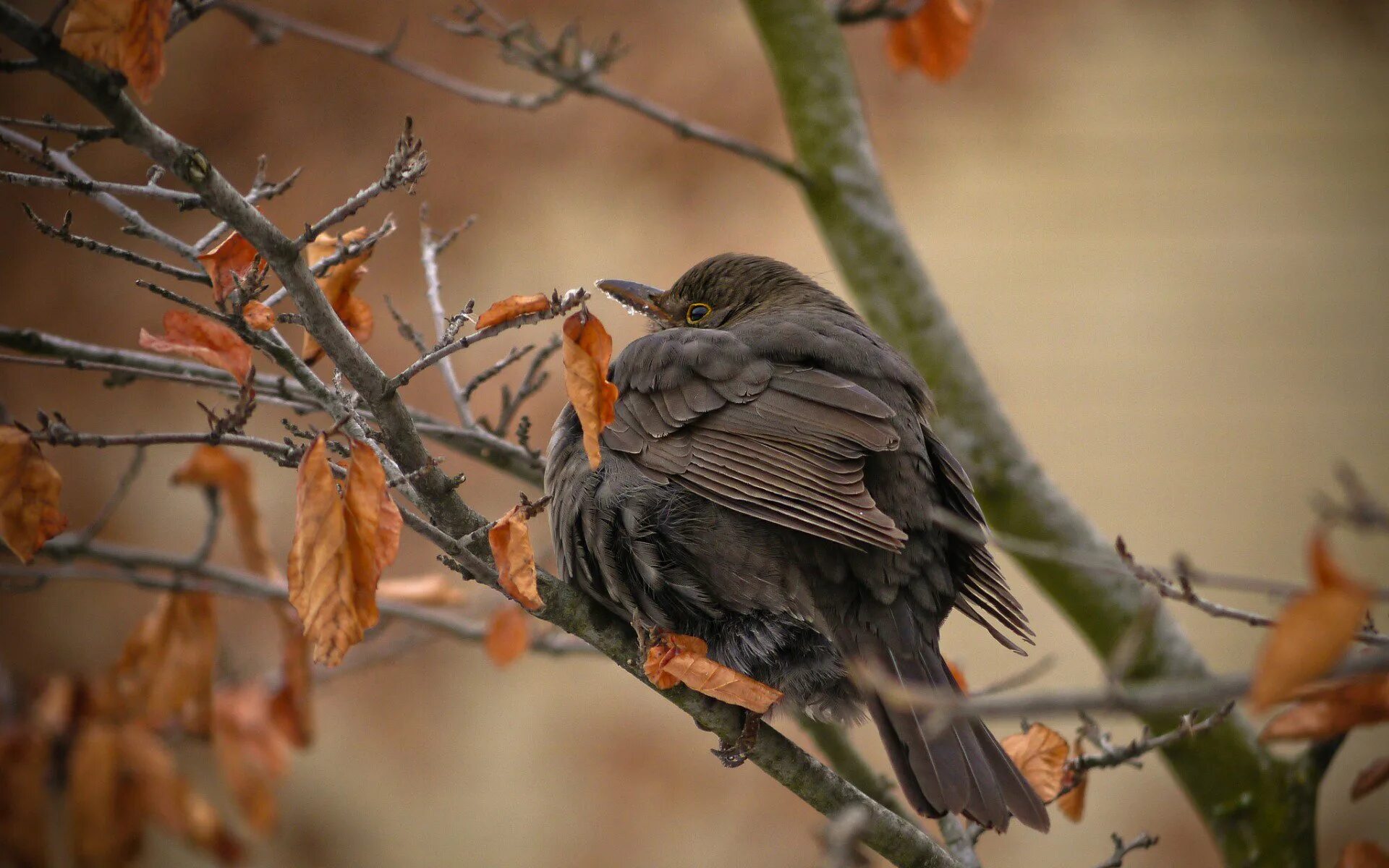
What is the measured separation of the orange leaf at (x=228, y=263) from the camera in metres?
1.75

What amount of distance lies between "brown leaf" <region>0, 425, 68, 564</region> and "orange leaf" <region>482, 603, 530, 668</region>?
44.0 inches

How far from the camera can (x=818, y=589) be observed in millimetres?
2309

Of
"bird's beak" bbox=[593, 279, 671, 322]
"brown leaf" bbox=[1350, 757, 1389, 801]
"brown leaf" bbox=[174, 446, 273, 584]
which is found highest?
"bird's beak" bbox=[593, 279, 671, 322]

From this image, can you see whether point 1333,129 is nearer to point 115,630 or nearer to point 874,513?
point 874,513

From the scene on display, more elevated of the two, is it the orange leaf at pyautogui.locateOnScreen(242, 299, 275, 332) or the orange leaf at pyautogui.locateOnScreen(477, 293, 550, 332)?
the orange leaf at pyautogui.locateOnScreen(477, 293, 550, 332)

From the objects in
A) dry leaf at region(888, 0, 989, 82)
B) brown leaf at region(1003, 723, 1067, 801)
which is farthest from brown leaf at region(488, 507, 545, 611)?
dry leaf at region(888, 0, 989, 82)

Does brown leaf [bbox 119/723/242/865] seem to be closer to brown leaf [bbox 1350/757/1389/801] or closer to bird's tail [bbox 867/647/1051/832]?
bird's tail [bbox 867/647/1051/832]

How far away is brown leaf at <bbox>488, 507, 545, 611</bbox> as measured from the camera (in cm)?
176

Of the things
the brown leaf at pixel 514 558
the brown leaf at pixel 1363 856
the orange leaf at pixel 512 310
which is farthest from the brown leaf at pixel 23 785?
the brown leaf at pixel 1363 856

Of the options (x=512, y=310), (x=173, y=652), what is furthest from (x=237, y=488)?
(x=512, y=310)

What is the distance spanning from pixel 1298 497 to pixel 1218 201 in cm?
164

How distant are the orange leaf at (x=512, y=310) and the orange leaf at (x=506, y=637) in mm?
1190

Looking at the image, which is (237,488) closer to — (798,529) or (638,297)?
(638,297)

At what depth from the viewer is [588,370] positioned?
1.71m
